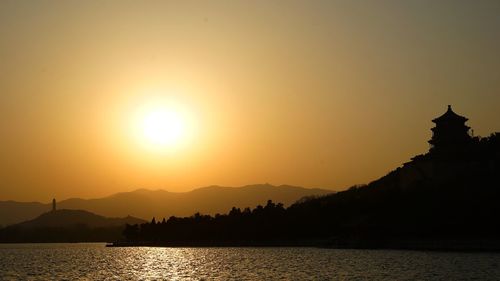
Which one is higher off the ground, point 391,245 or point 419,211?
point 419,211

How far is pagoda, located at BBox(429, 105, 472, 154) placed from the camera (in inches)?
4975

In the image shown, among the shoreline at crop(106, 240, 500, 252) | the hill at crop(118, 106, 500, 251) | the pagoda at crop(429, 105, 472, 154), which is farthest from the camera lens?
the pagoda at crop(429, 105, 472, 154)

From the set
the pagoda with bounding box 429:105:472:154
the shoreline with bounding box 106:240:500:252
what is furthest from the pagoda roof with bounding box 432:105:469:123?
the shoreline with bounding box 106:240:500:252

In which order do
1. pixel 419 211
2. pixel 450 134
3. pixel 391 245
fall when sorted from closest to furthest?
pixel 391 245 → pixel 419 211 → pixel 450 134

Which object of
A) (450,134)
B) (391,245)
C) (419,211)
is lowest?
(391,245)

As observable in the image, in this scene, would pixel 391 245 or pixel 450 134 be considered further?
pixel 450 134

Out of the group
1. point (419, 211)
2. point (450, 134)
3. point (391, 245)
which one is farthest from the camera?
point (450, 134)

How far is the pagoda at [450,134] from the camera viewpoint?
12638 cm

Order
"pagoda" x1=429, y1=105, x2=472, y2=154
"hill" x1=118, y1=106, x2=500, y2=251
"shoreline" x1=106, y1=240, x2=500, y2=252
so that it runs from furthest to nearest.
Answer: "pagoda" x1=429, y1=105, x2=472, y2=154 → "hill" x1=118, y1=106, x2=500, y2=251 → "shoreline" x1=106, y1=240, x2=500, y2=252

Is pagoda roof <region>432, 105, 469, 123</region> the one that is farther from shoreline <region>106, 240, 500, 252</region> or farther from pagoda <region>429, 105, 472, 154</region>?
shoreline <region>106, 240, 500, 252</region>

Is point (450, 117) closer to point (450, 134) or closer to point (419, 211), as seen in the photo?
point (450, 134)

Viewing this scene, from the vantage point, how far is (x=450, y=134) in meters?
127

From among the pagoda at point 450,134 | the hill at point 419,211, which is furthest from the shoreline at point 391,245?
the pagoda at point 450,134

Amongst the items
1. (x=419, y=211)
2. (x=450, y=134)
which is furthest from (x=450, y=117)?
(x=419, y=211)
